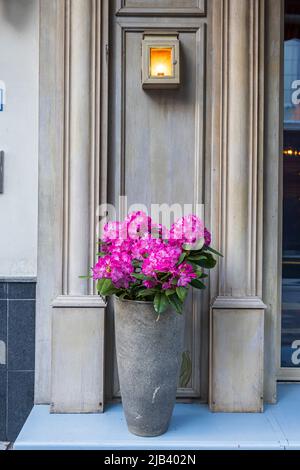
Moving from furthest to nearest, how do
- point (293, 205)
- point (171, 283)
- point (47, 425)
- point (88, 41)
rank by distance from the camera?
1. point (293, 205)
2. point (88, 41)
3. point (47, 425)
4. point (171, 283)

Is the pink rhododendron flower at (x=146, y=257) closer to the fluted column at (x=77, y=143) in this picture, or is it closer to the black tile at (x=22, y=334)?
the fluted column at (x=77, y=143)

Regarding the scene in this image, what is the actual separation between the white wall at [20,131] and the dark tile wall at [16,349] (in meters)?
0.16

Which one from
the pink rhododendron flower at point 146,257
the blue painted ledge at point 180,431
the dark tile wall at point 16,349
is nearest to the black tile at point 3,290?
the dark tile wall at point 16,349

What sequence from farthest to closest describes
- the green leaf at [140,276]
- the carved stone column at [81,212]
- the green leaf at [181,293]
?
the carved stone column at [81,212] → the green leaf at [140,276] → the green leaf at [181,293]

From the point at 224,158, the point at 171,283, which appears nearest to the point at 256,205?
the point at 224,158

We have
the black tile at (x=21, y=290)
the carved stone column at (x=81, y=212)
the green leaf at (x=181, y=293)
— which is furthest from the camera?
the black tile at (x=21, y=290)

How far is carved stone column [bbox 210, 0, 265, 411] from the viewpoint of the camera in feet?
11.4

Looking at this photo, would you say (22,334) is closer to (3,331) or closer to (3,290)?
(3,331)

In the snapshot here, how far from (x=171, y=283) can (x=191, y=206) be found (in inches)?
36.6

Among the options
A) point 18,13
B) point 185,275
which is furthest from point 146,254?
point 18,13

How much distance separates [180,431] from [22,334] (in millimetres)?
1336

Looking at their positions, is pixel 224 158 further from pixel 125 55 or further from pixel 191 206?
pixel 125 55

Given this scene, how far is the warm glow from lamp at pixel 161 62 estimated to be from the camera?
3537 millimetres

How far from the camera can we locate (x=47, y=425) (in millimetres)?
3260
